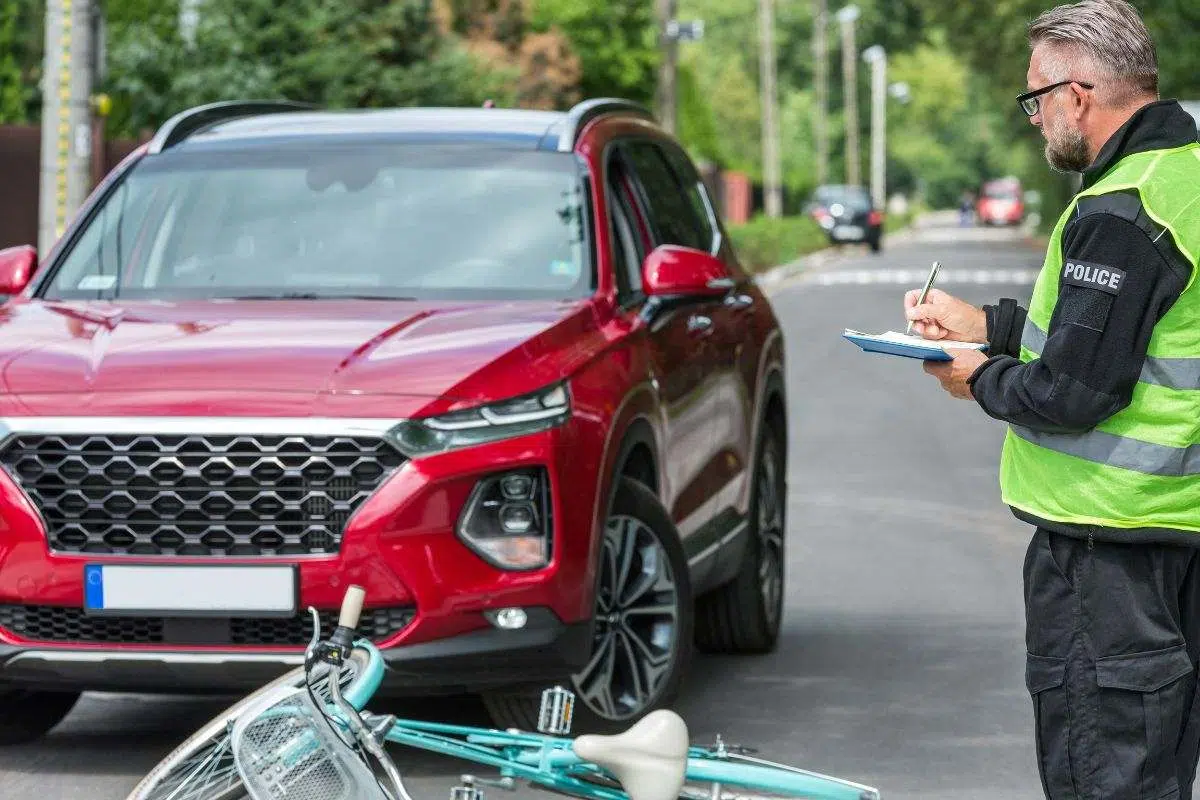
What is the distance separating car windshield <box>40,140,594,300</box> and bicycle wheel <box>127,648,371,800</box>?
2.77 metres

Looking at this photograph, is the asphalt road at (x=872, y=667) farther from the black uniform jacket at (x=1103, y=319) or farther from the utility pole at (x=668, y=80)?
the utility pole at (x=668, y=80)

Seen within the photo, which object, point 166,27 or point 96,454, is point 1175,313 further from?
point 166,27

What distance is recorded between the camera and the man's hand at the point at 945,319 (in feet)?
15.3

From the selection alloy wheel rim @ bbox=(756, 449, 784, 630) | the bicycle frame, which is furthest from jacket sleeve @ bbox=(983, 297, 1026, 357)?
alloy wheel rim @ bbox=(756, 449, 784, 630)

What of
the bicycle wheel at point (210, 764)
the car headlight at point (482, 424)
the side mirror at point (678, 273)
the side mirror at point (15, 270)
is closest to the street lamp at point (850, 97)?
the side mirror at point (678, 273)

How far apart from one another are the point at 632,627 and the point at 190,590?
1.30 metres

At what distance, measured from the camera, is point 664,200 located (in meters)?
8.48

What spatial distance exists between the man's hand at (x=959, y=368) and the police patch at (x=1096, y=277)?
0.31m

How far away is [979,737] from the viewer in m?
7.33

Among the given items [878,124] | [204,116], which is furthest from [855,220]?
[204,116]

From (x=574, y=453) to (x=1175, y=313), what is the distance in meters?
2.30

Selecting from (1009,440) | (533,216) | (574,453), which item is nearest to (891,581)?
(533,216)

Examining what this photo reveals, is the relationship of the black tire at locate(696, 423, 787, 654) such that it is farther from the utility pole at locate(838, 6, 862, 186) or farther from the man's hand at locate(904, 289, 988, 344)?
the utility pole at locate(838, 6, 862, 186)

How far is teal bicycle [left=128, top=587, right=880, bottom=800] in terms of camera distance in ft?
14.4
